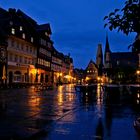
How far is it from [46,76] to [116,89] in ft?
231

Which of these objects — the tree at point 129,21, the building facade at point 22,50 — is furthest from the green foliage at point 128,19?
the building facade at point 22,50

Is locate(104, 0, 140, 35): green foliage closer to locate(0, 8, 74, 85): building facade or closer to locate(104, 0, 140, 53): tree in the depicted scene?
locate(104, 0, 140, 53): tree

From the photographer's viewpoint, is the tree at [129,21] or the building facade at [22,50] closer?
the tree at [129,21]

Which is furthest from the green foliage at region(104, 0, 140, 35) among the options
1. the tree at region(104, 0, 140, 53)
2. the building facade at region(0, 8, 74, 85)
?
the building facade at region(0, 8, 74, 85)

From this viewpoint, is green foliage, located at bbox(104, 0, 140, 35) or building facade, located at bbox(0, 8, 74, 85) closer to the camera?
green foliage, located at bbox(104, 0, 140, 35)

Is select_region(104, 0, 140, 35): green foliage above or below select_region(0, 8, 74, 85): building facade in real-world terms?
below

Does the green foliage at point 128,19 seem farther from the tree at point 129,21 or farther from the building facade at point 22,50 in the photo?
the building facade at point 22,50

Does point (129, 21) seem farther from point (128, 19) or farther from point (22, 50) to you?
point (22, 50)

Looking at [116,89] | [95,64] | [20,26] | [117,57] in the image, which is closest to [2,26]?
[20,26]

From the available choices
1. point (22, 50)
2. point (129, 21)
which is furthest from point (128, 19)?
point (22, 50)

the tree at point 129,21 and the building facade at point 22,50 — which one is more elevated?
the building facade at point 22,50

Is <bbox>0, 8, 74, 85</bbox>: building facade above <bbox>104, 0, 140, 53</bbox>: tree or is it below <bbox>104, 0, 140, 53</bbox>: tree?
above

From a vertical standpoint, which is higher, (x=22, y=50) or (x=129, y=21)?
(x=22, y=50)

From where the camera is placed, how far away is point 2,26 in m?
68.6
